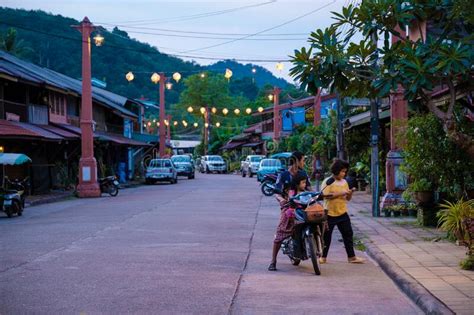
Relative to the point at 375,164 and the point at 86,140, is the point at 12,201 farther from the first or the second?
the point at 375,164

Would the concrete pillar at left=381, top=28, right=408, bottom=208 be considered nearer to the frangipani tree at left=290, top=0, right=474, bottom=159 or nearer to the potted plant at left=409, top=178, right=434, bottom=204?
the potted plant at left=409, top=178, right=434, bottom=204

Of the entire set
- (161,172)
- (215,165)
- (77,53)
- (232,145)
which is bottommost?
(161,172)

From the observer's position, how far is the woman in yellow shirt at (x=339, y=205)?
9805mm

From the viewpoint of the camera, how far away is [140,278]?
8438 mm

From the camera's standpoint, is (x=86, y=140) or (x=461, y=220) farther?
(x=86, y=140)

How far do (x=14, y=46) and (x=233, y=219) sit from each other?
42.4 meters

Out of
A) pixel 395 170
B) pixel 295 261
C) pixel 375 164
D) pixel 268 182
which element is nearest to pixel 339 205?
pixel 295 261

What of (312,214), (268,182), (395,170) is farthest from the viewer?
(268,182)

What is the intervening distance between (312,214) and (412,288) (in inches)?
77.5

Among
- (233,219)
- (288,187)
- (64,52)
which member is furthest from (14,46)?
A: (288,187)

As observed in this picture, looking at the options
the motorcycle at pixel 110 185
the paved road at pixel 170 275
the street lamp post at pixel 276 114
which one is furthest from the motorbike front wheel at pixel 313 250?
the street lamp post at pixel 276 114

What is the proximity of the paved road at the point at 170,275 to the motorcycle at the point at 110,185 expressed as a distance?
13.4 m

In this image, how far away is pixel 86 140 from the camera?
96.7ft

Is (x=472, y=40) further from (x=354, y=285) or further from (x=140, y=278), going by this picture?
(x=140, y=278)
